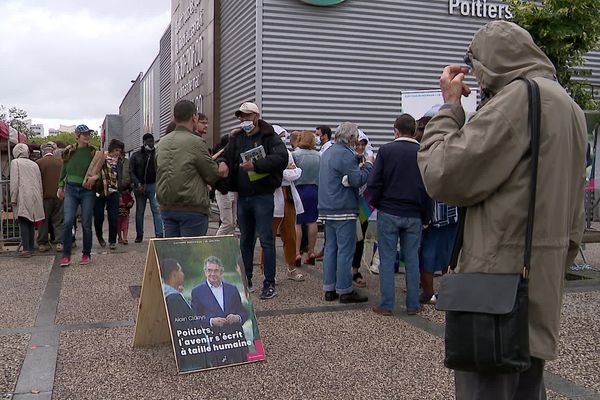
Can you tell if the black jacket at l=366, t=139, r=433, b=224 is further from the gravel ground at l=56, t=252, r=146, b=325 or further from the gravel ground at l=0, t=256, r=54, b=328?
the gravel ground at l=0, t=256, r=54, b=328

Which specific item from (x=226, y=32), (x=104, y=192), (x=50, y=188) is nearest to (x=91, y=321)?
(x=104, y=192)

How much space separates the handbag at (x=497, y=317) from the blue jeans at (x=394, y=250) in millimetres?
3599

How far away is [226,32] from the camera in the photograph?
14977mm

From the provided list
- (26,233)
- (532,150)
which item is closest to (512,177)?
(532,150)

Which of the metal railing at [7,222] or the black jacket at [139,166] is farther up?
the black jacket at [139,166]

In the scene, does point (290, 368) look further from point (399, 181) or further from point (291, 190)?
point (291, 190)

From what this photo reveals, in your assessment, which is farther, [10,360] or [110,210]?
[110,210]

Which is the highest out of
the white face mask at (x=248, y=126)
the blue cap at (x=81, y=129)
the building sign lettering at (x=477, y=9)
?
the building sign lettering at (x=477, y=9)

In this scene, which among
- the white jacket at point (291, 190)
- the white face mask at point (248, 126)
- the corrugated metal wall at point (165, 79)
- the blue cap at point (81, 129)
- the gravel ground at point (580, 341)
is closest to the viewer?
the gravel ground at point (580, 341)

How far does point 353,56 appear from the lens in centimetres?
1299

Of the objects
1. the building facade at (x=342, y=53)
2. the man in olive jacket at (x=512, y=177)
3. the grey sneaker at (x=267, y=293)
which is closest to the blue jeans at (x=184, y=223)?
the grey sneaker at (x=267, y=293)

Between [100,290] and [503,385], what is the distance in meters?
5.56

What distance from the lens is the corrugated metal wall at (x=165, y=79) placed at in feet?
84.8

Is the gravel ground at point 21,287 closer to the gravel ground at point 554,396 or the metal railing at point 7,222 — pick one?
the metal railing at point 7,222
